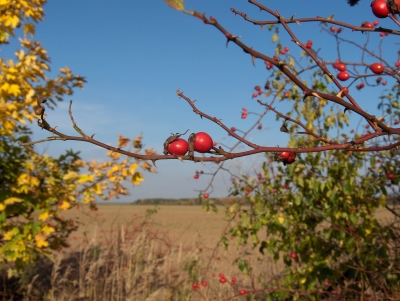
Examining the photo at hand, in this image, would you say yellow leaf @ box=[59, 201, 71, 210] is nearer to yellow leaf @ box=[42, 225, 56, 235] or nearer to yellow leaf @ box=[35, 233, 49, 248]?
yellow leaf @ box=[42, 225, 56, 235]

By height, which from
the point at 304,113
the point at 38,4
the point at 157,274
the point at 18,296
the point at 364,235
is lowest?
the point at 18,296

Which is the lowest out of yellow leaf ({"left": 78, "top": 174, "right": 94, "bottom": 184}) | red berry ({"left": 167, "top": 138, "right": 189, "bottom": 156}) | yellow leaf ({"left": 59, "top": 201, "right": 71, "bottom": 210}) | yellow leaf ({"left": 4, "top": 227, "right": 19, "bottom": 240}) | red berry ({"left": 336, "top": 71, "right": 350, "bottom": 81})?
yellow leaf ({"left": 4, "top": 227, "right": 19, "bottom": 240})

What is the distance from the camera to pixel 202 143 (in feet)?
2.42

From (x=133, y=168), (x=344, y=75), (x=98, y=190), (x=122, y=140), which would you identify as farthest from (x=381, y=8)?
(x=98, y=190)

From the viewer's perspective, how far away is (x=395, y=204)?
2.84 meters

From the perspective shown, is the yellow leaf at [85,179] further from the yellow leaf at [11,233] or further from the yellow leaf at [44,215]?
the yellow leaf at [11,233]

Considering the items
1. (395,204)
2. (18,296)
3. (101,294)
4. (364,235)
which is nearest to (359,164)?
(395,204)

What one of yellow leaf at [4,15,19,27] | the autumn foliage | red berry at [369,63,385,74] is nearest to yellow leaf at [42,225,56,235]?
the autumn foliage

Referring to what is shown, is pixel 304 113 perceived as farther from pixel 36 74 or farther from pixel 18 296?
pixel 18 296

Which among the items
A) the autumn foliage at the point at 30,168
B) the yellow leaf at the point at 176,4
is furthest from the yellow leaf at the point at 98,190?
the yellow leaf at the point at 176,4

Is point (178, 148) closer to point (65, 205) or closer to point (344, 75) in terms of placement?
point (344, 75)

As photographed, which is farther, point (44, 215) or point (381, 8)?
point (44, 215)

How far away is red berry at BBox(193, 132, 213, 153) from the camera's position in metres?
0.74

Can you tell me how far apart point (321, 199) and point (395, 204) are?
590 millimetres
